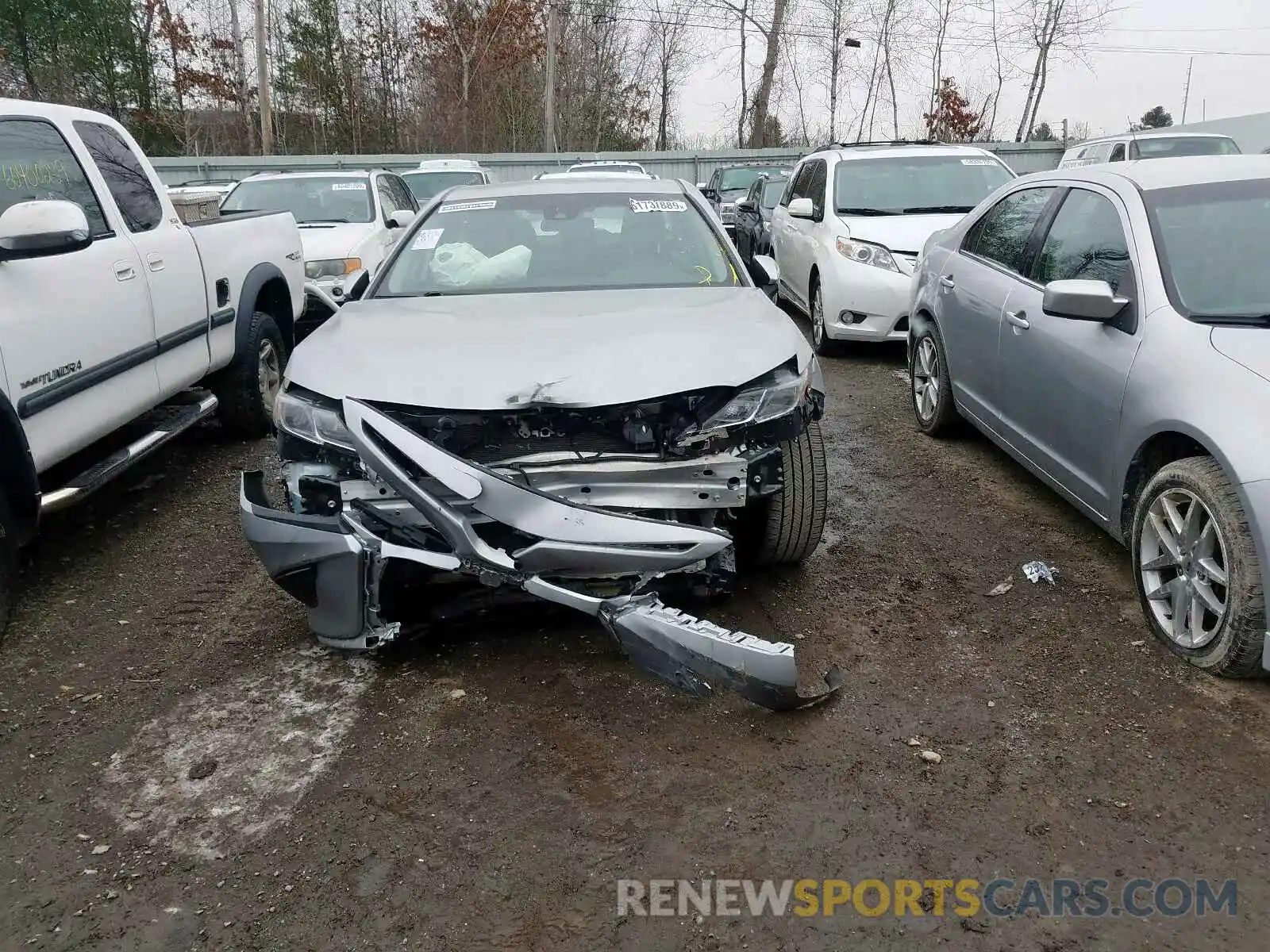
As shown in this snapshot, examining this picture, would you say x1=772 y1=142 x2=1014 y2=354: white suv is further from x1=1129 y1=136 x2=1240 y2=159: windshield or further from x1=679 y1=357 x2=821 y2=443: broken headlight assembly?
x1=1129 y1=136 x2=1240 y2=159: windshield

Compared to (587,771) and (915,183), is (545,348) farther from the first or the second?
(915,183)

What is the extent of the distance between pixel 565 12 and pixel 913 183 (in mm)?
31478

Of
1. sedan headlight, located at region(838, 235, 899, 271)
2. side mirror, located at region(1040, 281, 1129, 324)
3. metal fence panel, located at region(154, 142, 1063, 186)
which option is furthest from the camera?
metal fence panel, located at region(154, 142, 1063, 186)

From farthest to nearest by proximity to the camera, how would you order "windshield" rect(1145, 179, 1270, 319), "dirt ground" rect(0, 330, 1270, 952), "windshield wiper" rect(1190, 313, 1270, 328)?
1. "windshield" rect(1145, 179, 1270, 319)
2. "windshield wiper" rect(1190, 313, 1270, 328)
3. "dirt ground" rect(0, 330, 1270, 952)

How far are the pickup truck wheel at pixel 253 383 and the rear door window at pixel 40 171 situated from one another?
1.54 m

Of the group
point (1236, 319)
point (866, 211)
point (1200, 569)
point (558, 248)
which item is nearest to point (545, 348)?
point (558, 248)

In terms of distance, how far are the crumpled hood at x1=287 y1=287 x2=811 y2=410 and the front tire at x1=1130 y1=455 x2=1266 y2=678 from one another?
1.34 metres

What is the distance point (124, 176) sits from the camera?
16.5ft

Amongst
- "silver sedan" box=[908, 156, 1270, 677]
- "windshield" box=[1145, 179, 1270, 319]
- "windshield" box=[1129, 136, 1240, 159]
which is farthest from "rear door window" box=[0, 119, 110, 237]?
"windshield" box=[1129, 136, 1240, 159]

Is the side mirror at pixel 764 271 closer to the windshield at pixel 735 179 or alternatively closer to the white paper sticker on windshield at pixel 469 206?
the white paper sticker on windshield at pixel 469 206

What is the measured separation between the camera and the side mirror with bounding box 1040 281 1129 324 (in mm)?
3771

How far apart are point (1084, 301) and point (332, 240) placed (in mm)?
7383

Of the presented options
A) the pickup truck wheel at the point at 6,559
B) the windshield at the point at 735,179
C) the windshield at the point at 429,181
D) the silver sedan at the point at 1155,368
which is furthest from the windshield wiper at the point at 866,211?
the windshield at the point at 735,179

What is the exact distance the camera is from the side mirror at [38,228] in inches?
138
